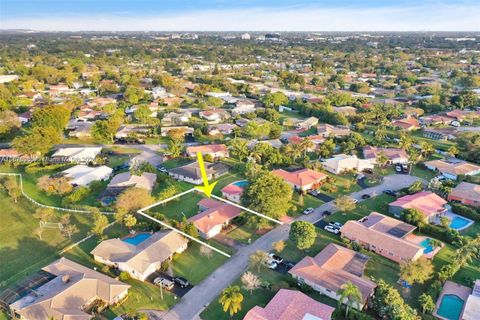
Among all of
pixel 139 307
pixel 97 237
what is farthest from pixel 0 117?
pixel 139 307

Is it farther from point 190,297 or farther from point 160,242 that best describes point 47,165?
point 190,297

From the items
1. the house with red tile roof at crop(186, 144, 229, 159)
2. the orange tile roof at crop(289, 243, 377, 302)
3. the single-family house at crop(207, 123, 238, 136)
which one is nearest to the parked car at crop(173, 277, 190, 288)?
the orange tile roof at crop(289, 243, 377, 302)

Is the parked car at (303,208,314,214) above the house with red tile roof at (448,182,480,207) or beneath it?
beneath

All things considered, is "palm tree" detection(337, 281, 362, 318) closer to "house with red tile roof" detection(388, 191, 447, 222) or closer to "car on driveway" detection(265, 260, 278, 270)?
"car on driveway" detection(265, 260, 278, 270)

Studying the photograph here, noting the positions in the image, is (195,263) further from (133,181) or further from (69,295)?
(133,181)

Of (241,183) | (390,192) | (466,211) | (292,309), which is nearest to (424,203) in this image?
(466,211)
